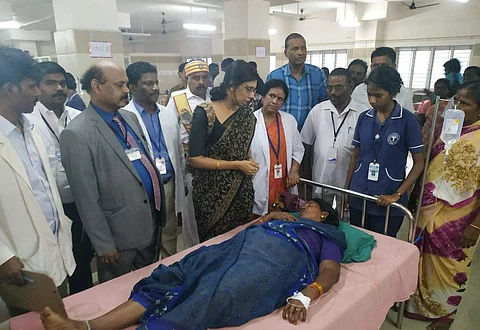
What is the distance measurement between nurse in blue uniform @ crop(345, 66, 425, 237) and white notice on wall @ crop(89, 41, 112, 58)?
336cm

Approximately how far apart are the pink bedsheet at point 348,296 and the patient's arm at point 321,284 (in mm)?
36

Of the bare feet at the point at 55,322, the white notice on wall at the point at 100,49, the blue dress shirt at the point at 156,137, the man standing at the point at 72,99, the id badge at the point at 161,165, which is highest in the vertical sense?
the white notice on wall at the point at 100,49

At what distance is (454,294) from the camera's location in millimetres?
2289

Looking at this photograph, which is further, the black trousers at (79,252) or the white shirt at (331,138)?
the white shirt at (331,138)

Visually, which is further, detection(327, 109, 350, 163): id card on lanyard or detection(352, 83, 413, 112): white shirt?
detection(352, 83, 413, 112): white shirt

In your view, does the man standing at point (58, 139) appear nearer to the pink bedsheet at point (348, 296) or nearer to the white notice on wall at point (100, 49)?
the pink bedsheet at point (348, 296)

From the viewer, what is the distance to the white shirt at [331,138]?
8.96ft

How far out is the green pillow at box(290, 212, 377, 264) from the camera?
203 cm

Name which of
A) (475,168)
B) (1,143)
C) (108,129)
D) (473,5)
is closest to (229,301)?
(108,129)

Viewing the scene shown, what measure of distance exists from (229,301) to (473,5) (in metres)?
9.51

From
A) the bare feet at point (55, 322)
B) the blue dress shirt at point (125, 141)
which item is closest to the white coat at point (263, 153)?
the blue dress shirt at point (125, 141)

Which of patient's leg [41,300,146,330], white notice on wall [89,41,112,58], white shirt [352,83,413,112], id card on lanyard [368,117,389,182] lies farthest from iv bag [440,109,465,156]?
white notice on wall [89,41,112,58]

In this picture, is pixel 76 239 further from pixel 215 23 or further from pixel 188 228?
pixel 215 23

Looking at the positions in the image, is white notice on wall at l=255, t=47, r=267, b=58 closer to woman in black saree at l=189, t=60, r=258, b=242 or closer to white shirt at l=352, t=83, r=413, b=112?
white shirt at l=352, t=83, r=413, b=112
